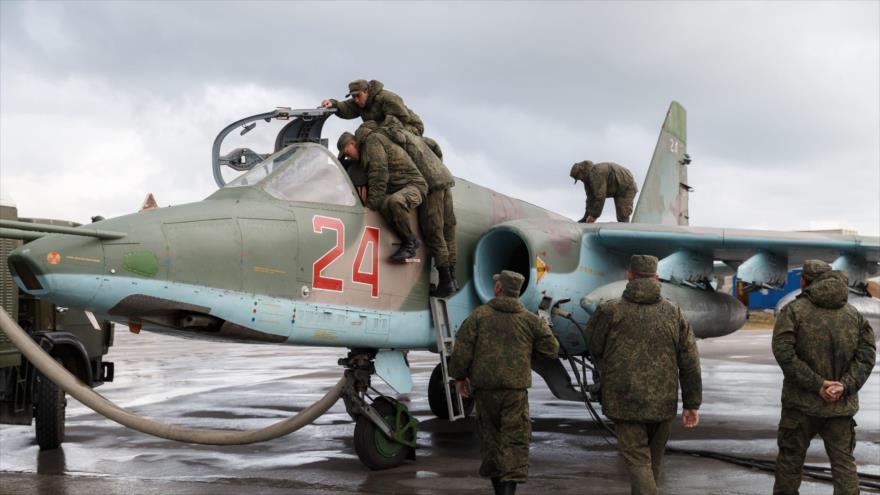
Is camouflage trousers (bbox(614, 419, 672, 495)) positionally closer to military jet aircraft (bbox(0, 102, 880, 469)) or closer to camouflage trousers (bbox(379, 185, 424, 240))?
military jet aircraft (bbox(0, 102, 880, 469))

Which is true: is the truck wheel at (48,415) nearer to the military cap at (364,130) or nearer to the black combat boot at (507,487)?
the military cap at (364,130)

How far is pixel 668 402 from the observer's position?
17.7ft

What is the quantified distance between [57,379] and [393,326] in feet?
8.99

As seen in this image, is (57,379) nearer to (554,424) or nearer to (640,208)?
(554,424)

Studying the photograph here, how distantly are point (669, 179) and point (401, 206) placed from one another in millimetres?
7846

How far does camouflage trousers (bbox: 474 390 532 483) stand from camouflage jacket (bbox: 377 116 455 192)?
2331mm

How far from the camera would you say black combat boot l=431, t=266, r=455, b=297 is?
7.90 meters

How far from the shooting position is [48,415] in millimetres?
8703

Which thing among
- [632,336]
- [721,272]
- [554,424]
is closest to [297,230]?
[632,336]

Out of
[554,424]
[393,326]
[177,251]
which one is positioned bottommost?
[554,424]

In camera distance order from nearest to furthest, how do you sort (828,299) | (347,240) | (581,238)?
(828,299) → (347,240) → (581,238)

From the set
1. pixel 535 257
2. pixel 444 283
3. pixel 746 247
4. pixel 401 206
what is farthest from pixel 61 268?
pixel 746 247

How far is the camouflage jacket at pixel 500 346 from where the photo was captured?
591cm

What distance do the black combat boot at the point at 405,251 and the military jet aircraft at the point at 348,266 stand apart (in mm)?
84
